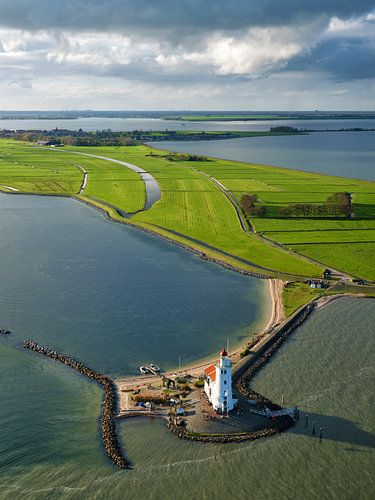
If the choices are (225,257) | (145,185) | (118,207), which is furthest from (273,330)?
(145,185)

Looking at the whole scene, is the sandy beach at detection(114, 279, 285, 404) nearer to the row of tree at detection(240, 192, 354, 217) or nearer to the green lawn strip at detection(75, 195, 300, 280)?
the green lawn strip at detection(75, 195, 300, 280)

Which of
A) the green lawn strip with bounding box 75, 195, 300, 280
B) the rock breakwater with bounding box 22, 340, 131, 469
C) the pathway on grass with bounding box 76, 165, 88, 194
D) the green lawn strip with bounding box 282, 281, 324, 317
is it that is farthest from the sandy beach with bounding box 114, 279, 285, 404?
the pathway on grass with bounding box 76, 165, 88, 194

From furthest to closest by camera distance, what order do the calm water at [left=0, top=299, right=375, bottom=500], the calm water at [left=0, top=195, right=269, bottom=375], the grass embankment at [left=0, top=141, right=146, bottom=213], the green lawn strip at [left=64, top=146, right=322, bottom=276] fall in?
the grass embankment at [left=0, top=141, right=146, bottom=213], the green lawn strip at [left=64, top=146, right=322, bottom=276], the calm water at [left=0, top=195, right=269, bottom=375], the calm water at [left=0, top=299, right=375, bottom=500]

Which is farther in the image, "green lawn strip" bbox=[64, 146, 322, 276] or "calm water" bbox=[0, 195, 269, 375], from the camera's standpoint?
"green lawn strip" bbox=[64, 146, 322, 276]

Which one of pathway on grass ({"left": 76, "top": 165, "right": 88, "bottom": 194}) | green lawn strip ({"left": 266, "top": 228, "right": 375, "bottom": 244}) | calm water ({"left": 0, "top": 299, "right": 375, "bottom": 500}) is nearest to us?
calm water ({"left": 0, "top": 299, "right": 375, "bottom": 500})

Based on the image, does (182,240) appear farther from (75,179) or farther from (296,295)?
(75,179)

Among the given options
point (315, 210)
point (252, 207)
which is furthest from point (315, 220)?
point (252, 207)
